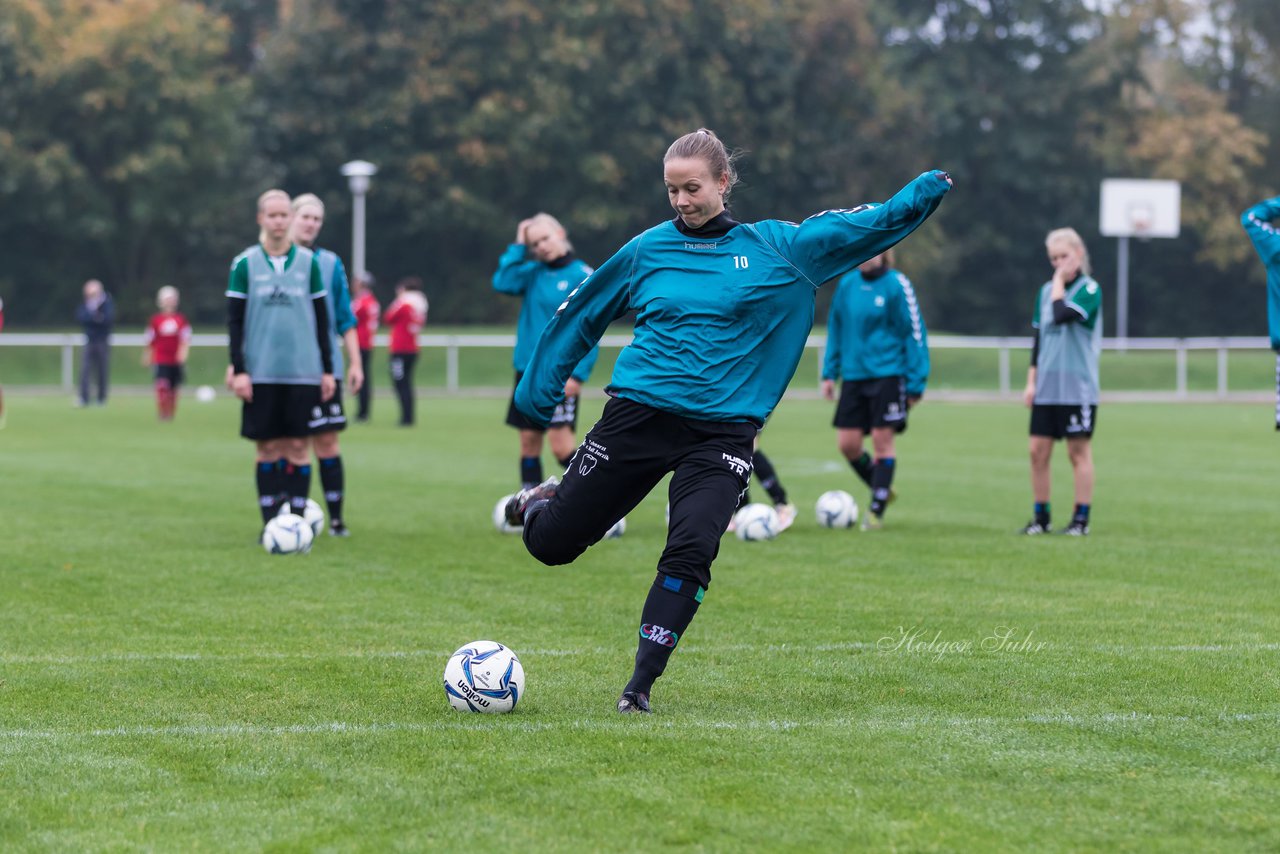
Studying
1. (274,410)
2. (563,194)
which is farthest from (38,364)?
(274,410)

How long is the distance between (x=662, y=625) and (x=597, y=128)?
4292cm

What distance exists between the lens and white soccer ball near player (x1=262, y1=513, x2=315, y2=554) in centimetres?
1007

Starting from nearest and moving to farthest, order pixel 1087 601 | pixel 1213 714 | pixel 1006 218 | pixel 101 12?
pixel 1213 714 → pixel 1087 601 → pixel 101 12 → pixel 1006 218

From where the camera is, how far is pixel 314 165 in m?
46.5

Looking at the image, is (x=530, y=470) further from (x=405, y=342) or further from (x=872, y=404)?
(x=405, y=342)

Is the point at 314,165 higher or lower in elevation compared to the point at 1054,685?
higher

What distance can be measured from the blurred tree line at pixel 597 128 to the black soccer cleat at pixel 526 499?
3881 centimetres

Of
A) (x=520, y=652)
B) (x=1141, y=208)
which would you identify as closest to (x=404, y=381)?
(x=520, y=652)

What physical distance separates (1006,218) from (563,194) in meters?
15.4

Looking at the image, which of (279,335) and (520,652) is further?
(279,335)

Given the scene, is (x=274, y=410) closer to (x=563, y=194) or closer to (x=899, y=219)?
(x=899, y=219)

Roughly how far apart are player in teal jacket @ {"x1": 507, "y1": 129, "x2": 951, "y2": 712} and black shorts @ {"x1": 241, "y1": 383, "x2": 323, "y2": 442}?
469 centimetres

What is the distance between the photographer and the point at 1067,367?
1097 cm

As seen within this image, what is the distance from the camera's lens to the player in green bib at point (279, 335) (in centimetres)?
1015
